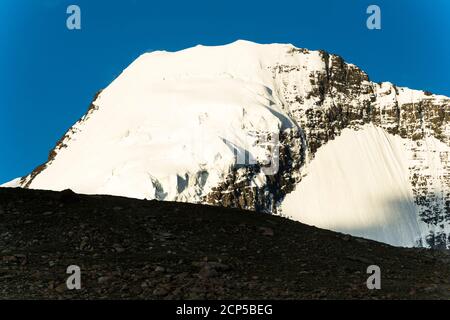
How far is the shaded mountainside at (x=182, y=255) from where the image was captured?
20.0 metres

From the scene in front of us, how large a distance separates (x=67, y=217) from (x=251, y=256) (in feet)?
23.4

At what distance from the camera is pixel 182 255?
76.4 feet

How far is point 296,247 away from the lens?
1027 inches

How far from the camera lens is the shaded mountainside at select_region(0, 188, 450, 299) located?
20000mm

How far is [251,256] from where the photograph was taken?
79.0 ft
